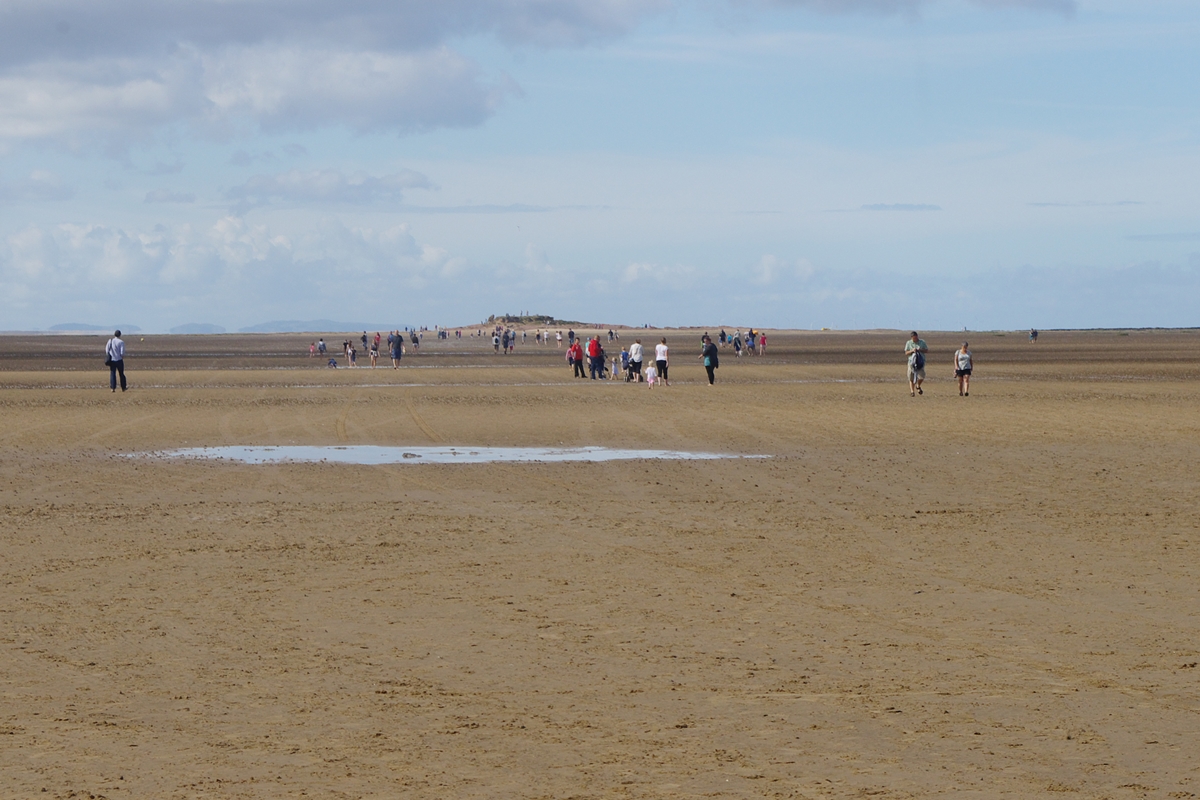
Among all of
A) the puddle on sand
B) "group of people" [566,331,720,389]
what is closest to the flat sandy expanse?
the puddle on sand

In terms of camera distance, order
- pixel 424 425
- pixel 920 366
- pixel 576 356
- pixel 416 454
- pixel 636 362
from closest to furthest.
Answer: pixel 416 454 → pixel 424 425 → pixel 920 366 → pixel 636 362 → pixel 576 356

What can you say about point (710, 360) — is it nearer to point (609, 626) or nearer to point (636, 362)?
point (636, 362)

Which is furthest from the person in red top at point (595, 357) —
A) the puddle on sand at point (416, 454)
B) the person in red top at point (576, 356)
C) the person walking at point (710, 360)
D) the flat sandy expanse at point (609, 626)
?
the flat sandy expanse at point (609, 626)

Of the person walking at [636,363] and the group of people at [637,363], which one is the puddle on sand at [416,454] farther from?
A: the person walking at [636,363]

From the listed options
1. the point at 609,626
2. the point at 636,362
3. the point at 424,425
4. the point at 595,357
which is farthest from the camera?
the point at 595,357

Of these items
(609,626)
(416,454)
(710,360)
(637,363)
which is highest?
(710,360)

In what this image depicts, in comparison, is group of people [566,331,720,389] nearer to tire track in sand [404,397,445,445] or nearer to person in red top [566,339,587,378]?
person in red top [566,339,587,378]

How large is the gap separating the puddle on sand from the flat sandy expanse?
99 centimetres

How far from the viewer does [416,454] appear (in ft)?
65.9

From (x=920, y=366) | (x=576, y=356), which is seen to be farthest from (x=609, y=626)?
(x=576, y=356)

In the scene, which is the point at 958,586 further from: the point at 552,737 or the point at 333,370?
the point at 333,370

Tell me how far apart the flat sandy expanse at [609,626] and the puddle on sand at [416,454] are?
0.99 metres

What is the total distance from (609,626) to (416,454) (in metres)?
11.8

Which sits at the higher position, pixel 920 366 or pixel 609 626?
pixel 920 366
